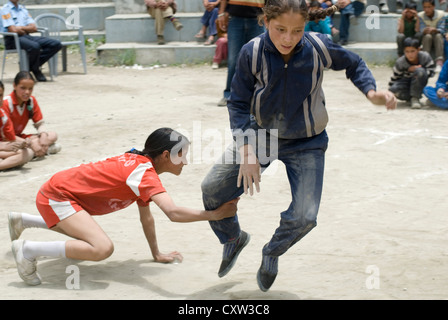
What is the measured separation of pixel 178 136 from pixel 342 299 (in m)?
1.36

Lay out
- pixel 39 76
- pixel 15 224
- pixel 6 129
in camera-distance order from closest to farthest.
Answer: pixel 15 224
pixel 6 129
pixel 39 76

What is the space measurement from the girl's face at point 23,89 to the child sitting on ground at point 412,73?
15.3ft

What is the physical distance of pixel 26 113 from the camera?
283 inches

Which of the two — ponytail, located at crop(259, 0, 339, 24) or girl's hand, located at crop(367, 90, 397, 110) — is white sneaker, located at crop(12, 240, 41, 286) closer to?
ponytail, located at crop(259, 0, 339, 24)

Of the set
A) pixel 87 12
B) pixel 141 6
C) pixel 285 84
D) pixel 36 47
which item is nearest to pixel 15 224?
pixel 285 84

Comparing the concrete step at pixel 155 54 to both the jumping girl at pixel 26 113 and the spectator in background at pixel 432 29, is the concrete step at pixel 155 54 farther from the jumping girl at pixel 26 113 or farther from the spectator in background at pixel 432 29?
the jumping girl at pixel 26 113

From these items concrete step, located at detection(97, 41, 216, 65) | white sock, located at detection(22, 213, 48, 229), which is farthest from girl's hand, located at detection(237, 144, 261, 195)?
concrete step, located at detection(97, 41, 216, 65)

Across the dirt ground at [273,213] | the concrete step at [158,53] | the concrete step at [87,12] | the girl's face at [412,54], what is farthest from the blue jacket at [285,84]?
the concrete step at [87,12]

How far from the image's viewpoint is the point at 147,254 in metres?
4.74

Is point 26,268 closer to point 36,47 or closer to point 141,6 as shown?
point 36,47

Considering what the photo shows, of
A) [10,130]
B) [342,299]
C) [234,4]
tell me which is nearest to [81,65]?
[234,4]

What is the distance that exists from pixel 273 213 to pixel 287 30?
226 centimetres

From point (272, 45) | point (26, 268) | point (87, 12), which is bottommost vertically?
point (26, 268)

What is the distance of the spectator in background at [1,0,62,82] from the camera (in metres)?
11.3
